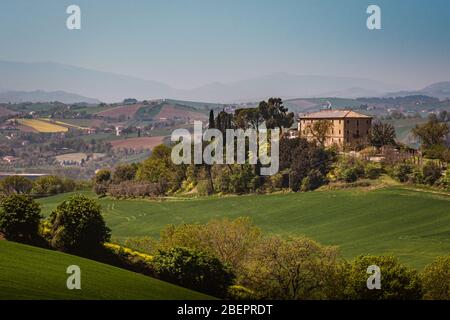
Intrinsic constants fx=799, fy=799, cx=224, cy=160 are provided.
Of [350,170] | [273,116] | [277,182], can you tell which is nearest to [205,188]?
[277,182]

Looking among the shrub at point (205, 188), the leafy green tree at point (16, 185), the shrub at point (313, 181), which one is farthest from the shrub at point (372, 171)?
the leafy green tree at point (16, 185)

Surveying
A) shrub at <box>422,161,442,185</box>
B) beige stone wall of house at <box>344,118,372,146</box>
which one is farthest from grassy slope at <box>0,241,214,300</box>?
beige stone wall of house at <box>344,118,372,146</box>

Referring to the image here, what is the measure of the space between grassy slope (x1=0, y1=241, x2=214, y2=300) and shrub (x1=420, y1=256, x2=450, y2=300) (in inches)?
408

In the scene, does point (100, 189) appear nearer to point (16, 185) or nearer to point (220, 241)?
point (16, 185)

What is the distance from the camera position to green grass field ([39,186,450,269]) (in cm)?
5550

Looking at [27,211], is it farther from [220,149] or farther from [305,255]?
[220,149]

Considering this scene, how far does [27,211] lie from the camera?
4241cm

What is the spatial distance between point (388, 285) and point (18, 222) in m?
19.3

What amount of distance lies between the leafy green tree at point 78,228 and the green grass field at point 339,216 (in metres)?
18.8

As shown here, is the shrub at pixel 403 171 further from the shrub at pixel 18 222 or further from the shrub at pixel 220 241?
the shrub at pixel 18 222

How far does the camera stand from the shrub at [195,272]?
3678 centimetres

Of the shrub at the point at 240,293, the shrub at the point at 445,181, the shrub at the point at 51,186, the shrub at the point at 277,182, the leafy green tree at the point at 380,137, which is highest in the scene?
the leafy green tree at the point at 380,137
